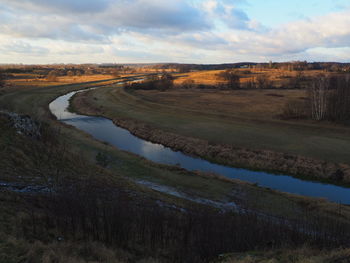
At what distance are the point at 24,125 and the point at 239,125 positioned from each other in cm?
3307

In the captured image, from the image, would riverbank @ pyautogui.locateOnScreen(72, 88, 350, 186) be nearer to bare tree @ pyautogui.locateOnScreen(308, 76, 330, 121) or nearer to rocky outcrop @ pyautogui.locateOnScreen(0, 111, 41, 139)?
rocky outcrop @ pyautogui.locateOnScreen(0, 111, 41, 139)

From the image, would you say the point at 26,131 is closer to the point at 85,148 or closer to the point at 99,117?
the point at 85,148

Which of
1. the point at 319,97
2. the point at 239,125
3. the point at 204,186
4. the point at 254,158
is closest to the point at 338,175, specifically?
the point at 254,158

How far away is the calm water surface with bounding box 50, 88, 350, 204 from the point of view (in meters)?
23.4

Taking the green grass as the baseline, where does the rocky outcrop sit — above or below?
above

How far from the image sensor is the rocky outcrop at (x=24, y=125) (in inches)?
816

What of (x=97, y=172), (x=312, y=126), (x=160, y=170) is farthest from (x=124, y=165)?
(x=312, y=126)

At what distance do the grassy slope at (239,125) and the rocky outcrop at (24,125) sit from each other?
22.5 m

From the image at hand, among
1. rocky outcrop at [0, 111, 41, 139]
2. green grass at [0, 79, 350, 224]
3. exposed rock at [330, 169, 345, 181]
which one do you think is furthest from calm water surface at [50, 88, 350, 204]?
rocky outcrop at [0, 111, 41, 139]

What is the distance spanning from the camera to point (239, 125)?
44.8 m

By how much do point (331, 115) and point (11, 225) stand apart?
49.4 metres

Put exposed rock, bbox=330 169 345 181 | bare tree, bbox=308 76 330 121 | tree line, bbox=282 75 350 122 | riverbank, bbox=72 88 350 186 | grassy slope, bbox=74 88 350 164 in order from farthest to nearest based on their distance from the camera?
bare tree, bbox=308 76 330 121, tree line, bbox=282 75 350 122, grassy slope, bbox=74 88 350 164, riverbank, bbox=72 88 350 186, exposed rock, bbox=330 169 345 181

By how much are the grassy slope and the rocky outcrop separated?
22.5m

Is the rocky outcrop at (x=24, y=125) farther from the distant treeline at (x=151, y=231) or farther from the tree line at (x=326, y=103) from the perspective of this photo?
the tree line at (x=326, y=103)
